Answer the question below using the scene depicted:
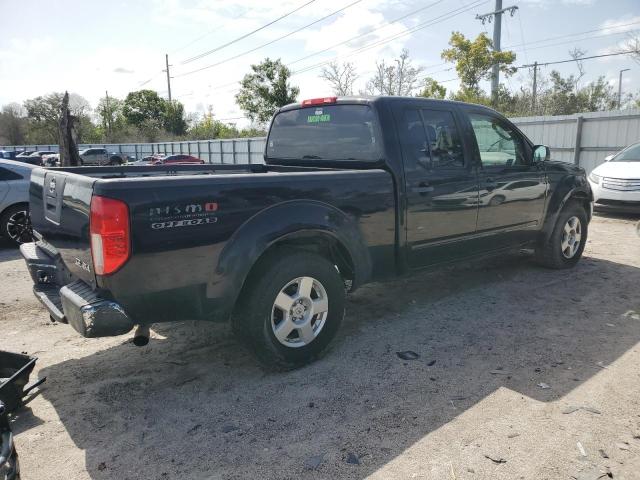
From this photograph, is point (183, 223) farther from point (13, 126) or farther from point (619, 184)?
point (13, 126)

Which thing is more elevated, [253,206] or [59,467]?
[253,206]

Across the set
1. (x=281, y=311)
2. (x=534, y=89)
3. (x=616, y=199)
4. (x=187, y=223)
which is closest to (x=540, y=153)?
(x=281, y=311)

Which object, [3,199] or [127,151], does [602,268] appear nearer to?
[3,199]

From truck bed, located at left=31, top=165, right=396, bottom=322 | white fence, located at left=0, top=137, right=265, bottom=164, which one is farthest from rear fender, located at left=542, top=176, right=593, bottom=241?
Answer: white fence, located at left=0, top=137, right=265, bottom=164

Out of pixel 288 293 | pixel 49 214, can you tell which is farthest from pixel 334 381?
pixel 49 214

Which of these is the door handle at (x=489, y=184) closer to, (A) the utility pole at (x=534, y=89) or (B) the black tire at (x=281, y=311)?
(B) the black tire at (x=281, y=311)

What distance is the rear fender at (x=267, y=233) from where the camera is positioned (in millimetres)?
2977

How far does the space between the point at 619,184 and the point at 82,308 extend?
399 inches

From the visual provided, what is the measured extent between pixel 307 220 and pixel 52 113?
2852 inches

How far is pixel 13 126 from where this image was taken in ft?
222

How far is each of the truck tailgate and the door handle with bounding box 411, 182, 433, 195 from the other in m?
2.48

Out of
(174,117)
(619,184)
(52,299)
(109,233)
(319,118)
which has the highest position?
(174,117)

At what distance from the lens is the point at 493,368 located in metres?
3.47

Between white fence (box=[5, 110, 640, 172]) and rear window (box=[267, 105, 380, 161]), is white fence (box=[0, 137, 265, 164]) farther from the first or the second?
rear window (box=[267, 105, 380, 161])
